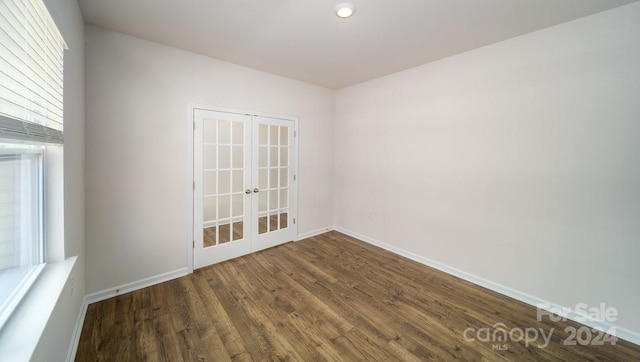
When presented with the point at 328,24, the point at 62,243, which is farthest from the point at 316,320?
the point at 328,24

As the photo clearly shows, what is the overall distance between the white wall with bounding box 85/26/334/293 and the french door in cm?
16

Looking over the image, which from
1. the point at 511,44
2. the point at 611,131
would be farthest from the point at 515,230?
the point at 511,44

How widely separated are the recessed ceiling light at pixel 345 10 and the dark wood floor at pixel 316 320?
265cm

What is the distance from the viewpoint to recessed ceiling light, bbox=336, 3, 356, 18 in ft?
6.24

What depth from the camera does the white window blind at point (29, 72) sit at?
3.29 feet

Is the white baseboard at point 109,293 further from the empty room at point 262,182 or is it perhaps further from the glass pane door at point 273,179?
the glass pane door at point 273,179

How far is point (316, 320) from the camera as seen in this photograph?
211cm

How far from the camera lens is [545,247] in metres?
2.31

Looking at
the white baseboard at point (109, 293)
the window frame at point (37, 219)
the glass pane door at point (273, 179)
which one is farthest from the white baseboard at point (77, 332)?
the glass pane door at point (273, 179)

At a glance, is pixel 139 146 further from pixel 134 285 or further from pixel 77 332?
pixel 77 332

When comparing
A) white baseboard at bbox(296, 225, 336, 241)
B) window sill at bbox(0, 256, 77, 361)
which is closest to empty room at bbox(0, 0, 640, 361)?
window sill at bbox(0, 256, 77, 361)

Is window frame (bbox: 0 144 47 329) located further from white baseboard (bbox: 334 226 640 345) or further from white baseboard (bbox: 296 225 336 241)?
white baseboard (bbox: 334 226 640 345)

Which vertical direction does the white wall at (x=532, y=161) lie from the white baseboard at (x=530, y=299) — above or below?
above

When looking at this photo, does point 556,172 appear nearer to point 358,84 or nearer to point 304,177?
point 358,84
